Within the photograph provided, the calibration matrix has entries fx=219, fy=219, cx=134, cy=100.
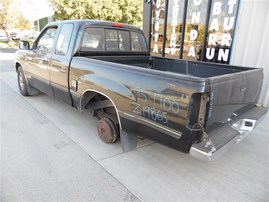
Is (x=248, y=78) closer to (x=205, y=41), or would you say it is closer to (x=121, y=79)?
(x=121, y=79)

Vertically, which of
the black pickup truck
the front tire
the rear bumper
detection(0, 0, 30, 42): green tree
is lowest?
the front tire

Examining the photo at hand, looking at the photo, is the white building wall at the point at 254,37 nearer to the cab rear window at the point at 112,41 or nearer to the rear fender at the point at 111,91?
the cab rear window at the point at 112,41

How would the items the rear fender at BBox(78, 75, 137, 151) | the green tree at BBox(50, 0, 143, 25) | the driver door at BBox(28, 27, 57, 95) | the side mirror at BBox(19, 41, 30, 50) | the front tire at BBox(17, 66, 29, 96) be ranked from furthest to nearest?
the green tree at BBox(50, 0, 143, 25)
the front tire at BBox(17, 66, 29, 96)
the side mirror at BBox(19, 41, 30, 50)
the driver door at BBox(28, 27, 57, 95)
the rear fender at BBox(78, 75, 137, 151)

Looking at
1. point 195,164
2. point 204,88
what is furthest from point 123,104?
point 195,164

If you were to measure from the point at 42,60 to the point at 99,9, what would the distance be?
15.0m

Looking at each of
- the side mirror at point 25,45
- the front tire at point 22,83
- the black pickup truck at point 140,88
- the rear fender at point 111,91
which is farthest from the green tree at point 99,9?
the rear fender at point 111,91

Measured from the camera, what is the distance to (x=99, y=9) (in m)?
17.8

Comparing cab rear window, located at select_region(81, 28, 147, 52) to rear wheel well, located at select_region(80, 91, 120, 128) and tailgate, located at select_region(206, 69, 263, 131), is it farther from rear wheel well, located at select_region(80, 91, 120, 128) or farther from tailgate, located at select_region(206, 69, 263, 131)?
tailgate, located at select_region(206, 69, 263, 131)

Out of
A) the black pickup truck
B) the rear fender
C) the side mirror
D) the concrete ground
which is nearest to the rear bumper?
the black pickup truck

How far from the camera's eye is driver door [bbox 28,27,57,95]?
168 inches

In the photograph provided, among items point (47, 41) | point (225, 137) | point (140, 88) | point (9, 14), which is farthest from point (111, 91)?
point (9, 14)

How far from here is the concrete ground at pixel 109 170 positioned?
2416 millimetres

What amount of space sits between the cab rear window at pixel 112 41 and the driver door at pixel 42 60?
91 cm

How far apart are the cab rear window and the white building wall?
2862mm
